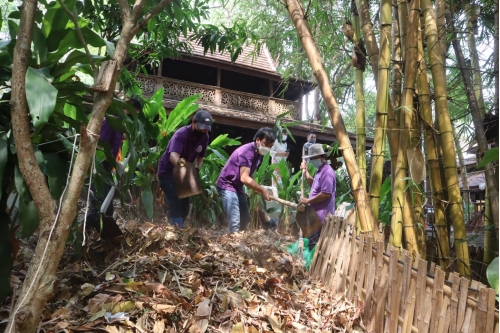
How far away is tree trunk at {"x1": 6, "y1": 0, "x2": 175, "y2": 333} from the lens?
1188 millimetres

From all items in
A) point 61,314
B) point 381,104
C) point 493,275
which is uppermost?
point 381,104

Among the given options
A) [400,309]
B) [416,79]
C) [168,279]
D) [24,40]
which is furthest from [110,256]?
[416,79]

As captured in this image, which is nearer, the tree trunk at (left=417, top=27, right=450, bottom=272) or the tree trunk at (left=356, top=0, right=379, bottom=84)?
the tree trunk at (left=417, top=27, right=450, bottom=272)

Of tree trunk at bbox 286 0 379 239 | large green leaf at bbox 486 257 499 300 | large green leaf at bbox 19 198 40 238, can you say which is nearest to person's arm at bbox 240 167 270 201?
tree trunk at bbox 286 0 379 239

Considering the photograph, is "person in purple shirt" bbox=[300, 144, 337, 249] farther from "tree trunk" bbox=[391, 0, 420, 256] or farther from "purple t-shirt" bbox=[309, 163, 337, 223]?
"tree trunk" bbox=[391, 0, 420, 256]

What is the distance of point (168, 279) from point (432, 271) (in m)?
1.30

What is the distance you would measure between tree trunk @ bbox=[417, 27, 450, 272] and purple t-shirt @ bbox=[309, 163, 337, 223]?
5.11ft

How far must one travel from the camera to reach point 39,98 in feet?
4.07

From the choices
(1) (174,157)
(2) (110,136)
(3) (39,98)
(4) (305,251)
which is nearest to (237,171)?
(1) (174,157)

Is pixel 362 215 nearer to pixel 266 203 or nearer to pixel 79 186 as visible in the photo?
pixel 79 186

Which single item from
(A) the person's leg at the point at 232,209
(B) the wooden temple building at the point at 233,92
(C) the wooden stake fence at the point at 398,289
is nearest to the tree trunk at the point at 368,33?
(C) the wooden stake fence at the point at 398,289

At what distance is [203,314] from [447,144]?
1.47 m

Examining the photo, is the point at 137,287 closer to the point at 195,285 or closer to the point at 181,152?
the point at 195,285

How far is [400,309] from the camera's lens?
5.92ft
